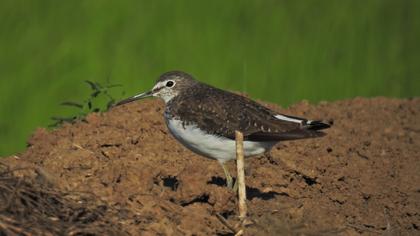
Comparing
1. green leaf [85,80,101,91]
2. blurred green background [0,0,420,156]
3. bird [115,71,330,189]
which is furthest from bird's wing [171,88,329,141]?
blurred green background [0,0,420,156]

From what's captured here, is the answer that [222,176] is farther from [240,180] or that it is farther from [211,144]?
[240,180]

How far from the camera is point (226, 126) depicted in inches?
336

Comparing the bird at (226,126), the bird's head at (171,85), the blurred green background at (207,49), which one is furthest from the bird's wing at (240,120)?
the blurred green background at (207,49)

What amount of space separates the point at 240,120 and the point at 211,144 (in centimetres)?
39

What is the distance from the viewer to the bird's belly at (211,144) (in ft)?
27.5

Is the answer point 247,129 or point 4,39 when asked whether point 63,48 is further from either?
point 247,129

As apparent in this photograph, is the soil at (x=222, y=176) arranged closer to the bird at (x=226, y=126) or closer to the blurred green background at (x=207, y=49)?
the bird at (x=226, y=126)

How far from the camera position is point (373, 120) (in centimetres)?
1198

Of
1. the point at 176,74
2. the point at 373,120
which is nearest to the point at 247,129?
the point at 176,74

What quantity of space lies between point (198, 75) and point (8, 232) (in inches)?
225

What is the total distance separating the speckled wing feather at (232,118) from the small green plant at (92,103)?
1387mm

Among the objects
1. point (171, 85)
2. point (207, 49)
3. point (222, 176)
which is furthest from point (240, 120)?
point (207, 49)

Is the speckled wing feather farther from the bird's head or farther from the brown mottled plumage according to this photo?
the bird's head

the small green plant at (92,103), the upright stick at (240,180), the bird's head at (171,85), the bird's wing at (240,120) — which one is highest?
the small green plant at (92,103)
